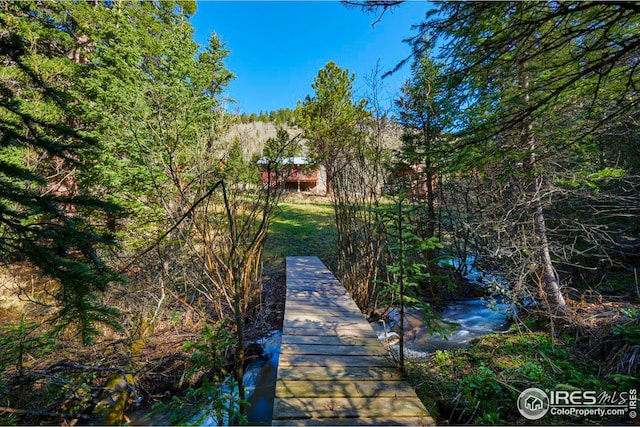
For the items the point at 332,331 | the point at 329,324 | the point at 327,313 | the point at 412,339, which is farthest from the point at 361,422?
the point at 412,339

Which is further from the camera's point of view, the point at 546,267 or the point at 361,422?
the point at 546,267

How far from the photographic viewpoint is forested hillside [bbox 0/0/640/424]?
1685 millimetres

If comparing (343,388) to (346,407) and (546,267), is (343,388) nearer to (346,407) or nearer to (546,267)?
(346,407)

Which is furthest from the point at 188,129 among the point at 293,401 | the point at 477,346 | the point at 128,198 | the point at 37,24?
the point at 477,346

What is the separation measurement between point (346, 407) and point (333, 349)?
0.77 metres

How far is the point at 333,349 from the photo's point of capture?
8.86 ft

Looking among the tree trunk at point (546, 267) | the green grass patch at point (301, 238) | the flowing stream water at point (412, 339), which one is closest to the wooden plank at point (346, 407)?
the flowing stream water at point (412, 339)

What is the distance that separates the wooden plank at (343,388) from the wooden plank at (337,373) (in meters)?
0.05

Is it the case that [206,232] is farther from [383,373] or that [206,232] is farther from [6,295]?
[6,295]

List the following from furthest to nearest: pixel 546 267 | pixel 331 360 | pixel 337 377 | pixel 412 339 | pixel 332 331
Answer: pixel 412 339
pixel 546 267
pixel 332 331
pixel 331 360
pixel 337 377

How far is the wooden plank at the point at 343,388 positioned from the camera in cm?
205

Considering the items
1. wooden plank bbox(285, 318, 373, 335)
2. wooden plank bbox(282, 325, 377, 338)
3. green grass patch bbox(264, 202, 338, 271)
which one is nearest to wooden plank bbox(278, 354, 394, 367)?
wooden plank bbox(282, 325, 377, 338)

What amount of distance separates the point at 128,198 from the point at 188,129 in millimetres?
2390

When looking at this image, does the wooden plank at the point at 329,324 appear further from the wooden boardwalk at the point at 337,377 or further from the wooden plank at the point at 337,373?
the wooden plank at the point at 337,373
